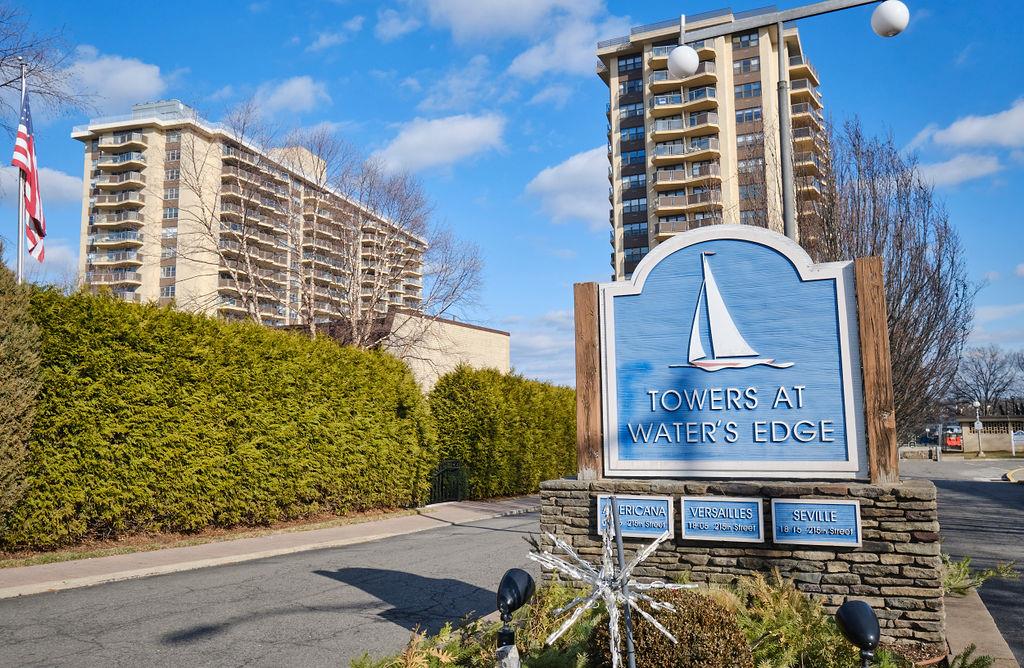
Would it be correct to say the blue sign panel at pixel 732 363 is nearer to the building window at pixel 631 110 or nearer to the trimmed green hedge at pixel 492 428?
the trimmed green hedge at pixel 492 428

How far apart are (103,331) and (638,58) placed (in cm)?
6265

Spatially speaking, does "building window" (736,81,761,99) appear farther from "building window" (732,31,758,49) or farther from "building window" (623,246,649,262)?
"building window" (623,246,649,262)

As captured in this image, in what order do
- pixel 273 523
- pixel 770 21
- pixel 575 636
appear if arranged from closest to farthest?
pixel 575 636
pixel 770 21
pixel 273 523

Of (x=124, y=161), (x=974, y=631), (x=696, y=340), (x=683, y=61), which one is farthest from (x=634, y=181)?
(x=974, y=631)

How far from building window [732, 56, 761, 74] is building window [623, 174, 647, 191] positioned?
478 inches

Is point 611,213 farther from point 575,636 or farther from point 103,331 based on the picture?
point 575,636

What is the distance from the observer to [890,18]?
715cm

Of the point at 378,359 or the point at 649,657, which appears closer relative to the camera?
the point at 649,657

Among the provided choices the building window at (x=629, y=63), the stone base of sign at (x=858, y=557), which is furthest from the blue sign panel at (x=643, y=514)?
the building window at (x=629, y=63)

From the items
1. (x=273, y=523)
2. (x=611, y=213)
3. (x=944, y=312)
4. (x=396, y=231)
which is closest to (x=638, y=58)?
(x=611, y=213)

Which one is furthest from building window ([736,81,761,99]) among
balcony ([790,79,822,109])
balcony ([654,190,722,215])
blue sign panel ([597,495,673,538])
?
blue sign panel ([597,495,673,538])

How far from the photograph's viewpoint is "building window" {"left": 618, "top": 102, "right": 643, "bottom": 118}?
65312mm

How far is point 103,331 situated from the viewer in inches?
452

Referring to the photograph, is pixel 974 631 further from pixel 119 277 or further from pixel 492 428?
pixel 119 277
